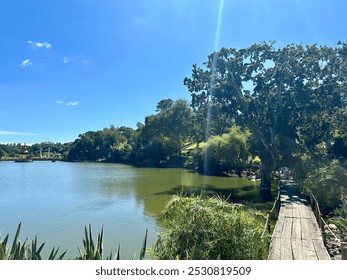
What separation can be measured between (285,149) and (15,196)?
20.5 meters

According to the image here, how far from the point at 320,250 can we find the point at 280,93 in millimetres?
17935

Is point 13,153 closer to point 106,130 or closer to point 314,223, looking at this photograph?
point 106,130

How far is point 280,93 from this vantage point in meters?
22.7

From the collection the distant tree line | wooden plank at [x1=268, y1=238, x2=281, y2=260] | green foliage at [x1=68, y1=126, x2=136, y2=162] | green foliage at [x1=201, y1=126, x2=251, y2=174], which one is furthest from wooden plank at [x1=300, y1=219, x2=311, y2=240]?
green foliage at [x1=68, y1=126, x2=136, y2=162]

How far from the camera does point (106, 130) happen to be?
283 ft

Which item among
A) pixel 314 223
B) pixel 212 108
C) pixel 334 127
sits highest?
pixel 212 108

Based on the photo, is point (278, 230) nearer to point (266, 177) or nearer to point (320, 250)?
point (320, 250)

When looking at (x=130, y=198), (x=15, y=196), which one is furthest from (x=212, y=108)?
(x=15, y=196)

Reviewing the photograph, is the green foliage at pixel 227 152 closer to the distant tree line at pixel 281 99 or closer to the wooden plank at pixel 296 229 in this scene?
the distant tree line at pixel 281 99

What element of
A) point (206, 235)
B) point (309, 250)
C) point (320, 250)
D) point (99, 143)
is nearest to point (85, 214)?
point (309, 250)

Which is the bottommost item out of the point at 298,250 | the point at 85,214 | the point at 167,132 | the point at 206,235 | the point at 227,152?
the point at 85,214

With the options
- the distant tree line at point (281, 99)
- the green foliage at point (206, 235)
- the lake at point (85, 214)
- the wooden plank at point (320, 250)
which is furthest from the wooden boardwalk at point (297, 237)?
the distant tree line at point (281, 99)

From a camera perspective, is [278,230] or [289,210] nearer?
[278,230]

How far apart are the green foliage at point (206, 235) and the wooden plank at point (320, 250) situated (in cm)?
256
